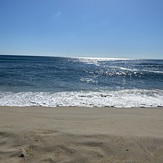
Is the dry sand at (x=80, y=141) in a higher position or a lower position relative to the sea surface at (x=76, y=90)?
higher

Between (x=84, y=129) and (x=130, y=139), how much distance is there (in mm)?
1265

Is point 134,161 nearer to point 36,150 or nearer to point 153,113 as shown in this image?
point 36,150

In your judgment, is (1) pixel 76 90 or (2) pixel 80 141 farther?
(1) pixel 76 90

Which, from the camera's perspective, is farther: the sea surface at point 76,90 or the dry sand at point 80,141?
the sea surface at point 76,90

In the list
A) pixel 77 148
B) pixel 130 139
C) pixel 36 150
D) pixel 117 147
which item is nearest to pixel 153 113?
pixel 130 139

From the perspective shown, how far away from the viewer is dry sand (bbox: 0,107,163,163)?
3.70 metres

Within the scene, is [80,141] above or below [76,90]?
above

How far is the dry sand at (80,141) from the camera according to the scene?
3.70 metres

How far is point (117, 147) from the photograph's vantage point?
4.12 m

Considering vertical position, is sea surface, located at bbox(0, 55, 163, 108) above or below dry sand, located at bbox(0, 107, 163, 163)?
below

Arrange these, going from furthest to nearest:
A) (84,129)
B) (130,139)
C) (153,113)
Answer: (153,113) < (84,129) < (130,139)

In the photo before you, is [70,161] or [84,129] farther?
[84,129]

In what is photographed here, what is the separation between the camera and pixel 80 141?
14.2ft

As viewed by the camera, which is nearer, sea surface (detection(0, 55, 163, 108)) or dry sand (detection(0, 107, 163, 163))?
dry sand (detection(0, 107, 163, 163))
